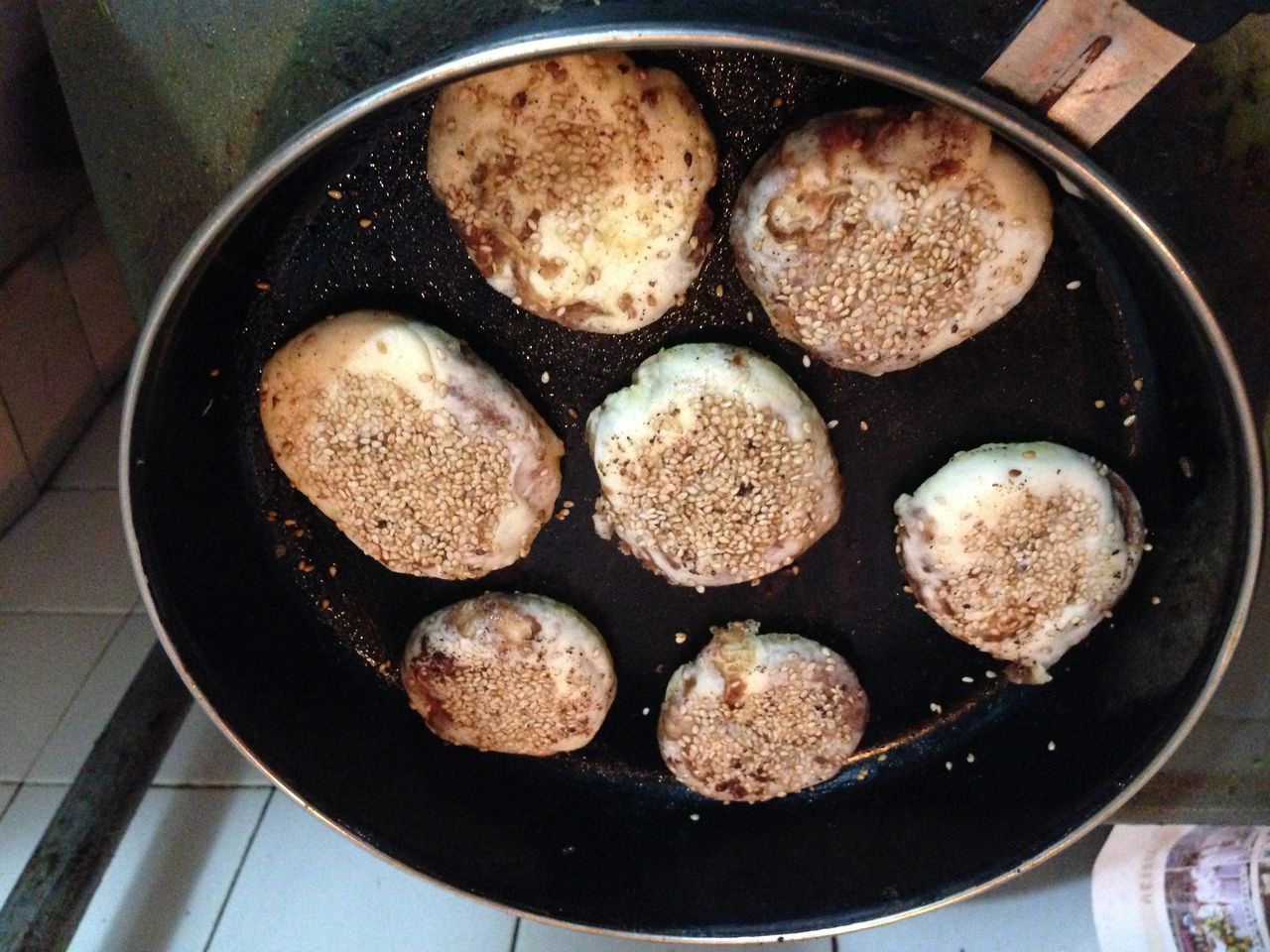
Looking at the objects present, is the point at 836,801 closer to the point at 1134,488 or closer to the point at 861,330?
the point at 1134,488

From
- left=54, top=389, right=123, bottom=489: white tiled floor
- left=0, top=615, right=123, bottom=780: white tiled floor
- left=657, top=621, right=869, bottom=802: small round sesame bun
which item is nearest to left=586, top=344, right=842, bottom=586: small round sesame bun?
left=657, top=621, right=869, bottom=802: small round sesame bun

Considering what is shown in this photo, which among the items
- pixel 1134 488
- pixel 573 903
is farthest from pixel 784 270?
pixel 573 903

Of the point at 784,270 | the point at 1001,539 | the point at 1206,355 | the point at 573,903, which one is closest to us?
the point at 1206,355

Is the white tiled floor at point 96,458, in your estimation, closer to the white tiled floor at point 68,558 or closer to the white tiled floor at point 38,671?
the white tiled floor at point 68,558

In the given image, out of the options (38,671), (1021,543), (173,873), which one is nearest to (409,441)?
(1021,543)

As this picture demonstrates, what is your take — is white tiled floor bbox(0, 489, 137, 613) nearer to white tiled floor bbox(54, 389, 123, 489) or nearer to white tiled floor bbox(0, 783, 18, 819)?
white tiled floor bbox(54, 389, 123, 489)

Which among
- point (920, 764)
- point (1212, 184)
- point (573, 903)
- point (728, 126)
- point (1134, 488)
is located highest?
point (1212, 184)

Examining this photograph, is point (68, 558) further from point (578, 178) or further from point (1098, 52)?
point (1098, 52)

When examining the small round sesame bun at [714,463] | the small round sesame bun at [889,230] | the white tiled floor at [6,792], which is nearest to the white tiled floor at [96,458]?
the white tiled floor at [6,792]
